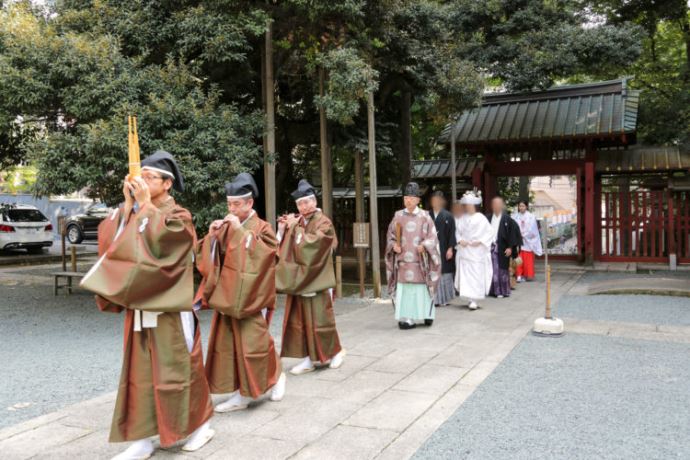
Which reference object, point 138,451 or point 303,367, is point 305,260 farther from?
point 138,451

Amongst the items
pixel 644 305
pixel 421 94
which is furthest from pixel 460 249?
pixel 421 94

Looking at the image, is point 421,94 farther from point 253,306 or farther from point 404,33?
point 253,306

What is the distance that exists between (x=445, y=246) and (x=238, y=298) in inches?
211

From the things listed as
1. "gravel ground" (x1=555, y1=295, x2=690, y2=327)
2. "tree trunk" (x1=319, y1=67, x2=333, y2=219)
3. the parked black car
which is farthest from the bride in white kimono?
the parked black car

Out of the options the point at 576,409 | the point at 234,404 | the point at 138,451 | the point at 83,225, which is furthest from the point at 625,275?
the point at 83,225

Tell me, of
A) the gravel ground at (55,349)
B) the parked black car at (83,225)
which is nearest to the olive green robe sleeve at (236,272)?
the gravel ground at (55,349)

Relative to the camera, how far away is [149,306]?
3.44 m

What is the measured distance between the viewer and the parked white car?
1803 cm

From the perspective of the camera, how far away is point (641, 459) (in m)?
3.51

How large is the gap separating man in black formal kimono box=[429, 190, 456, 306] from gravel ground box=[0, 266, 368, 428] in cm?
137

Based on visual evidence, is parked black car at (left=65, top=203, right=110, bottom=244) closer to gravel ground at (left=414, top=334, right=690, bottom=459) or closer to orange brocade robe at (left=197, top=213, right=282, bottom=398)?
orange brocade robe at (left=197, top=213, right=282, bottom=398)

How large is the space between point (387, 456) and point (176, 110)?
6.32 meters

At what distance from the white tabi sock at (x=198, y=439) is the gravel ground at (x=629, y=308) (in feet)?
20.0

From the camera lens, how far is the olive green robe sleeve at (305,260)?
5352 millimetres
